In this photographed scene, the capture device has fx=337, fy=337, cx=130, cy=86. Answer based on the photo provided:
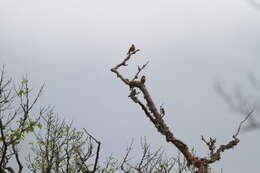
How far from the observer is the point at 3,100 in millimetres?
14234

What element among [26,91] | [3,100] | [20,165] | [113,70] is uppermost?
[3,100]

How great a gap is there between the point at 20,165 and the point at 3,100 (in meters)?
7.17

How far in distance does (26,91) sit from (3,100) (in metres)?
3.55

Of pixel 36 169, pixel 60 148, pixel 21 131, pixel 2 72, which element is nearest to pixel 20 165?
pixel 21 131

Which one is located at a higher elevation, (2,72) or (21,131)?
(2,72)

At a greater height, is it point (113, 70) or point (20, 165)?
point (20, 165)

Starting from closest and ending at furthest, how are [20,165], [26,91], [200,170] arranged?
[200,170] → [20,165] → [26,91]

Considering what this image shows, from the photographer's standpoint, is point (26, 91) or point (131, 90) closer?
point (131, 90)

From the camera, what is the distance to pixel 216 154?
1.73 metres

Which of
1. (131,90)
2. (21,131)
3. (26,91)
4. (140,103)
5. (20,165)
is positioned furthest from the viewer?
(26,91)

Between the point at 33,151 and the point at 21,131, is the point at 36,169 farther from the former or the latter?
the point at 21,131

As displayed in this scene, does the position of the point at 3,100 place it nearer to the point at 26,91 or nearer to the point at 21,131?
the point at 26,91

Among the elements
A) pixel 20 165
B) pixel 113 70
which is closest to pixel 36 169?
pixel 20 165

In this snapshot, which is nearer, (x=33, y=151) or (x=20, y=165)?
(x=20, y=165)
